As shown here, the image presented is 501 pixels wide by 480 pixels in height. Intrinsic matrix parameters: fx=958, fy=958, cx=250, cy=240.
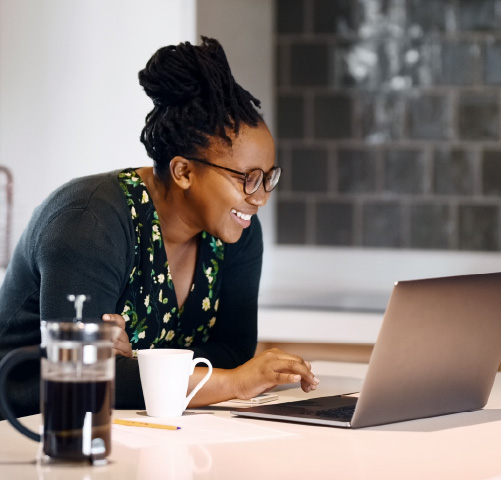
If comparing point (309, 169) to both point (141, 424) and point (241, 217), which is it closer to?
point (241, 217)

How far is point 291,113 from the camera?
149 inches

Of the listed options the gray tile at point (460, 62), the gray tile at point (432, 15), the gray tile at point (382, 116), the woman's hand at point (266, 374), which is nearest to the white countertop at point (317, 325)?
the gray tile at point (382, 116)

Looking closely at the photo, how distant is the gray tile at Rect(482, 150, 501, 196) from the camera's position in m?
3.57

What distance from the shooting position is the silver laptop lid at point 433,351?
126 centimetres

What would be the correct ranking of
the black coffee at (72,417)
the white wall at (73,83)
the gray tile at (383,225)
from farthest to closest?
1. the gray tile at (383,225)
2. the white wall at (73,83)
3. the black coffee at (72,417)

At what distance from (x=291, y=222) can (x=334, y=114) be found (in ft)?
1.50

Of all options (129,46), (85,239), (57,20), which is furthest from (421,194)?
(85,239)

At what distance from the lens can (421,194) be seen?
3.67 metres

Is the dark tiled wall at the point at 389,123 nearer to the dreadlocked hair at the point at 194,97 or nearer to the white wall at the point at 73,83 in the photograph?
the white wall at the point at 73,83

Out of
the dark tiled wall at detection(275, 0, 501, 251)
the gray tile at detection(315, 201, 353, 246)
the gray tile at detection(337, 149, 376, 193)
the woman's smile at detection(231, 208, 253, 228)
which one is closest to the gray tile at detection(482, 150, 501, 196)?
the dark tiled wall at detection(275, 0, 501, 251)

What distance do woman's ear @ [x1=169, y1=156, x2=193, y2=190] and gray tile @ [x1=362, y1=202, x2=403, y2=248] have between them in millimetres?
2029

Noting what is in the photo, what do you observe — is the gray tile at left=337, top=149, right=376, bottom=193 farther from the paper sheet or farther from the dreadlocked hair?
the paper sheet

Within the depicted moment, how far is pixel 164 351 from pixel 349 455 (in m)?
0.37

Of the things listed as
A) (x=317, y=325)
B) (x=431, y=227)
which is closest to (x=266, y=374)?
(x=317, y=325)
